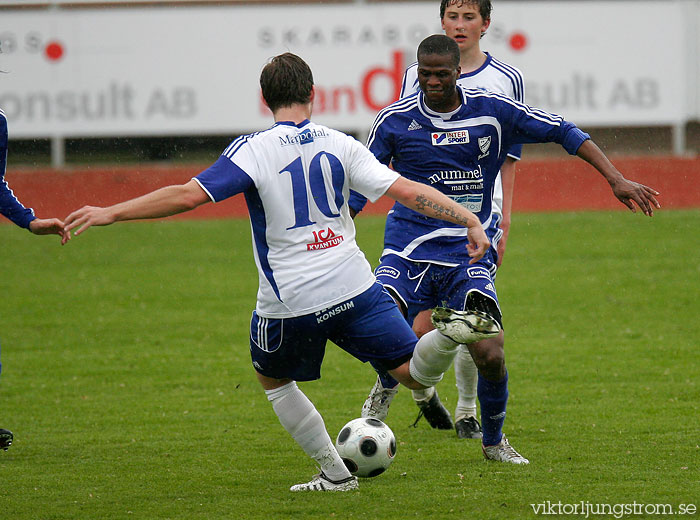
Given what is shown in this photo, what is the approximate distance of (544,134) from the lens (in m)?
5.30

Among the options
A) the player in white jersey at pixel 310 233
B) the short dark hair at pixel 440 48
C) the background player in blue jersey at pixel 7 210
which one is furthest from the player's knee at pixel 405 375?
the background player in blue jersey at pixel 7 210

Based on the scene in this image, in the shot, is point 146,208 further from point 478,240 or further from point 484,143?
point 484,143

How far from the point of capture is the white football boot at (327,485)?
4.91 m

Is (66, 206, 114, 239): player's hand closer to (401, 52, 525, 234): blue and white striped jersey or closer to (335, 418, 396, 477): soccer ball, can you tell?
(335, 418, 396, 477): soccer ball

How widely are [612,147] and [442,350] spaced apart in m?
17.9

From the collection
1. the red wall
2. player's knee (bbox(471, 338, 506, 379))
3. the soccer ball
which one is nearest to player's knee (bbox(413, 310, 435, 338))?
player's knee (bbox(471, 338, 506, 379))

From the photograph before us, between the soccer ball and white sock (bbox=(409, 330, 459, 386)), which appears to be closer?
white sock (bbox=(409, 330, 459, 386))

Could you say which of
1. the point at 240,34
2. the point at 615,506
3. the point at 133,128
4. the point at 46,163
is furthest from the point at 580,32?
the point at 615,506

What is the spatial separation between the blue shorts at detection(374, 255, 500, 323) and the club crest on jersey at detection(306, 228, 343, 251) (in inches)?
36.3

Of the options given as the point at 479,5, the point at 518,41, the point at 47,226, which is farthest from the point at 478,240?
the point at 518,41

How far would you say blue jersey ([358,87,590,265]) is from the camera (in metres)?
5.35

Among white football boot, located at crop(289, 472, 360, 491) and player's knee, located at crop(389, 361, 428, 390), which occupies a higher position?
player's knee, located at crop(389, 361, 428, 390)

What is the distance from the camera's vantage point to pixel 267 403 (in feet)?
23.5

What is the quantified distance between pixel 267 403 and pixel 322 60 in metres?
13.1
